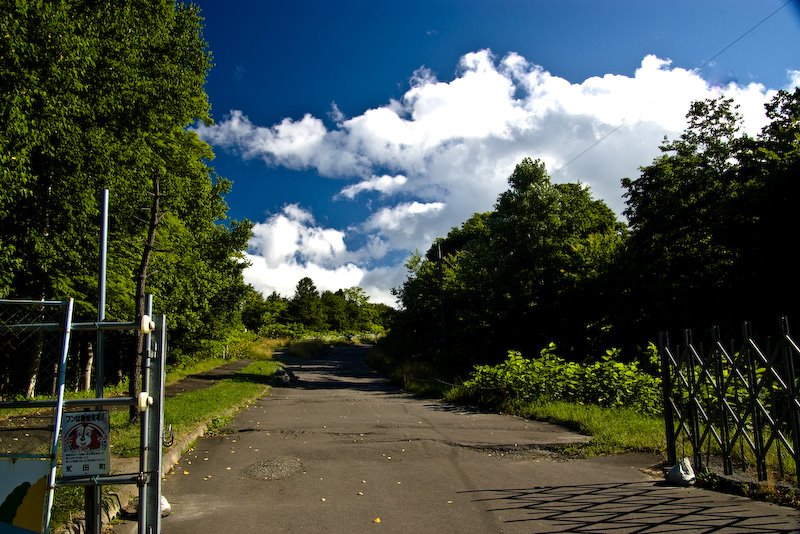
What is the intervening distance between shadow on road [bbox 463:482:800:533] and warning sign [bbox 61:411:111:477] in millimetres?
3966

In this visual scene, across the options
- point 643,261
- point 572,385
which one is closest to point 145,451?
point 572,385

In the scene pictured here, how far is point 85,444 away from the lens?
429cm

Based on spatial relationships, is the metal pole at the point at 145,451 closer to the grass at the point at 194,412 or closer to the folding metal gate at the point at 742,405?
the grass at the point at 194,412

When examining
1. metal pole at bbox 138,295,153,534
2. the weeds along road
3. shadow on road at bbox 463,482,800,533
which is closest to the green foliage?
the weeds along road

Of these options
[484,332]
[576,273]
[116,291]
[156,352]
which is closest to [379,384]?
[484,332]

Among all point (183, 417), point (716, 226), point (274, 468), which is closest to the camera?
point (274, 468)

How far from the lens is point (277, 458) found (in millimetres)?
9094

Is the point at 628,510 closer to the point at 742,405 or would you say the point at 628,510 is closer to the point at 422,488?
the point at 422,488

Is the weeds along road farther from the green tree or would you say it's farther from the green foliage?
the green tree

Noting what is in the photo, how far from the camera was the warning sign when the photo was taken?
4.25 meters

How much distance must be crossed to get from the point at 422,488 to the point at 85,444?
4.30 m

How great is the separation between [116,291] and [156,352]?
1443 cm

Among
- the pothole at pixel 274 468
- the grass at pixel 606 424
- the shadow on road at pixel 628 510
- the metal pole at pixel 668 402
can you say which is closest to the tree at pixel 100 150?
the pothole at pixel 274 468

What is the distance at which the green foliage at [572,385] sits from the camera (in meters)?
15.5
